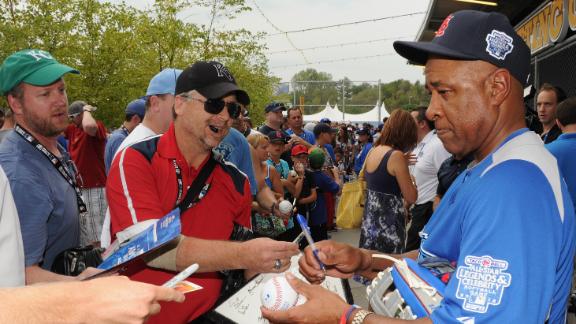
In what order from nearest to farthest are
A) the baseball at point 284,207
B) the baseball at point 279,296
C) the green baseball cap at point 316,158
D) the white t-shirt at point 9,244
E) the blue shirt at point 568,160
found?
the white t-shirt at point 9,244, the baseball at point 279,296, the baseball at point 284,207, the blue shirt at point 568,160, the green baseball cap at point 316,158

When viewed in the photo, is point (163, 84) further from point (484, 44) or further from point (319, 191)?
point (319, 191)

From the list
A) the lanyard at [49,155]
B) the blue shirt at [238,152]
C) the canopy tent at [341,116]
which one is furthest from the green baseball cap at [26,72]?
the canopy tent at [341,116]

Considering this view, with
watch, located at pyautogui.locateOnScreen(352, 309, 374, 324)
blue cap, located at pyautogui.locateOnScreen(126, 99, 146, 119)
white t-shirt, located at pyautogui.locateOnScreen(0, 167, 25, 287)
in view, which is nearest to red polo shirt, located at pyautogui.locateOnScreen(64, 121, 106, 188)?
blue cap, located at pyautogui.locateOnScreen(126, 99, 146, 119)

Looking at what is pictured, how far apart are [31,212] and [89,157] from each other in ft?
15.1

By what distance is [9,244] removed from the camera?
1732 millimetres

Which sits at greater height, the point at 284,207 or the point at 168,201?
the point at 168,201

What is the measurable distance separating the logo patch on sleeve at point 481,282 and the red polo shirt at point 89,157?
6.14 m

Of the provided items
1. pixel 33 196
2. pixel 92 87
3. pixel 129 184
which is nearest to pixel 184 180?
pixel 129 184

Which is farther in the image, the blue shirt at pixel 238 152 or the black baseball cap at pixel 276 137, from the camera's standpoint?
the black baseball cap at pixel 276 137

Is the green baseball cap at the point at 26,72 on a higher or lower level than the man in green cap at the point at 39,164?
higher

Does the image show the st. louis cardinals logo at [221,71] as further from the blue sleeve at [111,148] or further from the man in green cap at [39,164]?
the blue sleeve at [111,148]

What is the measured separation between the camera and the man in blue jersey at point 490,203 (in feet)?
4.90

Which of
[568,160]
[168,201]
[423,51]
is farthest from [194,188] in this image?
[568,160]

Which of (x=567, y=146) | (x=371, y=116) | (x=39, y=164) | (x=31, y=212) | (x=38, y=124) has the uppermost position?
(x=38, y=124)
